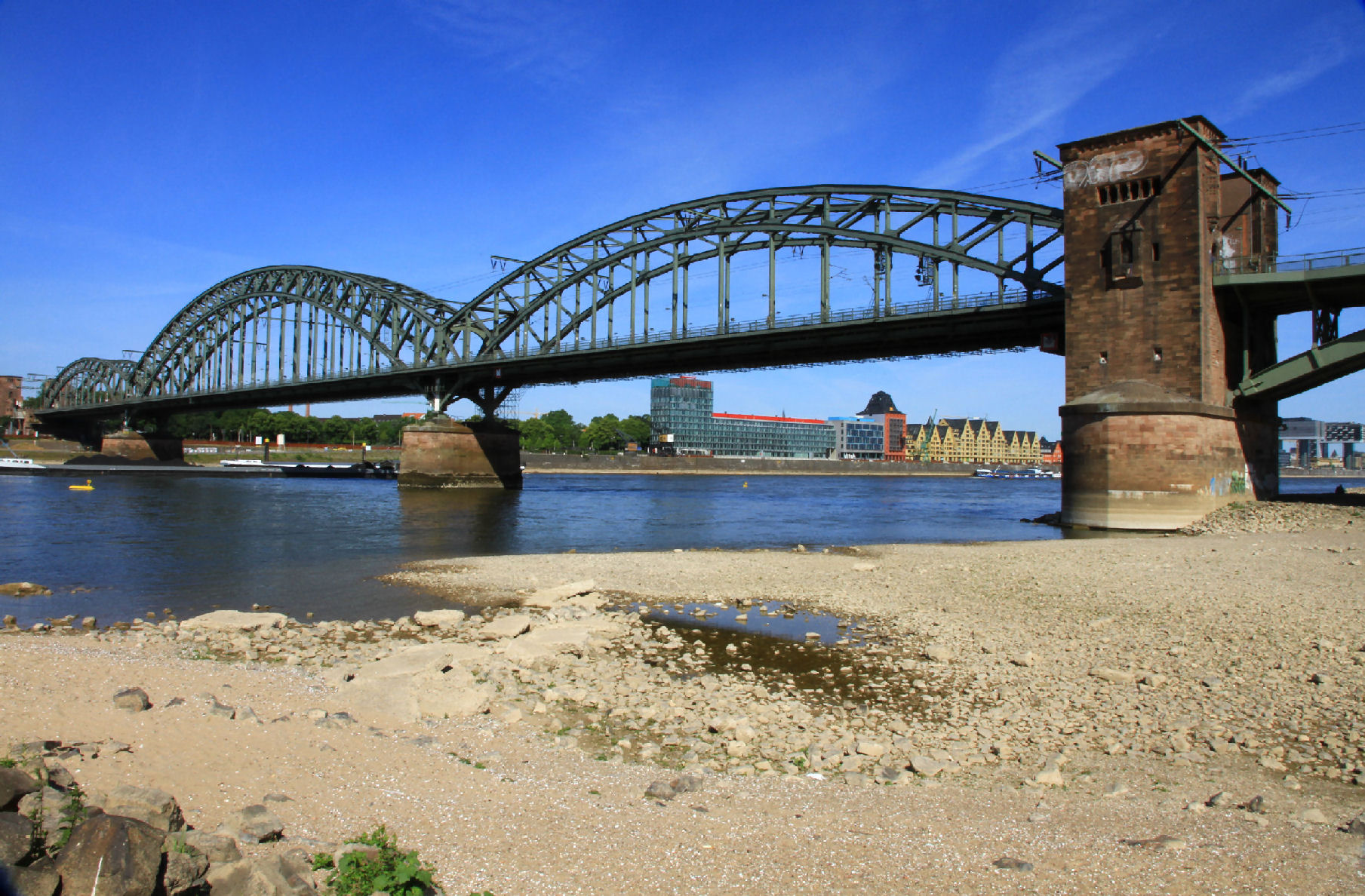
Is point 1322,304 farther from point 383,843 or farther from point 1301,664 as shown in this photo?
point 383,843

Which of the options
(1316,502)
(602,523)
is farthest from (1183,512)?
(602,523)

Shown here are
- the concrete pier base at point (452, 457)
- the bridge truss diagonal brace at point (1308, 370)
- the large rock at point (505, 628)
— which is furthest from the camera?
the concrete pier base at point (452, 457)

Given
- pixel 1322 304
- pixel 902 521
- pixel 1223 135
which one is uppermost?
pixel 1223 135

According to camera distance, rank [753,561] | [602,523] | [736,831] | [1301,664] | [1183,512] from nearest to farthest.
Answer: [736,831]
[1301,664]
[753,561]
[1183,512]
[602,523]

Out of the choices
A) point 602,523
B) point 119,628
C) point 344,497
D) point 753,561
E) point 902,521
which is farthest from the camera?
point 344,497

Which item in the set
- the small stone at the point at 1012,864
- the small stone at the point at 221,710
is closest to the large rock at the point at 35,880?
the small stone at the point at 221,710

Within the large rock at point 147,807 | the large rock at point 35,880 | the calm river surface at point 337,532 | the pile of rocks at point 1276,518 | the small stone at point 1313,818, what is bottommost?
the calm river surface at point 337,532

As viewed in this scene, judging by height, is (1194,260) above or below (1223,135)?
below

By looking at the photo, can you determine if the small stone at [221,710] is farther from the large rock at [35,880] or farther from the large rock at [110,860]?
the large rock at [35,880]

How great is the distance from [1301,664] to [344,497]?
65286 millimetres

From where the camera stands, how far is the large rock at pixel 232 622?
1491 cm

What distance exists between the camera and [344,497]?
65438 mm

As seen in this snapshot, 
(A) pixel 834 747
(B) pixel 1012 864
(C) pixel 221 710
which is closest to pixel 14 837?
(C) pixel 221 710

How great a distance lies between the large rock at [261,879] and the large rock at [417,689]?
175 inches
